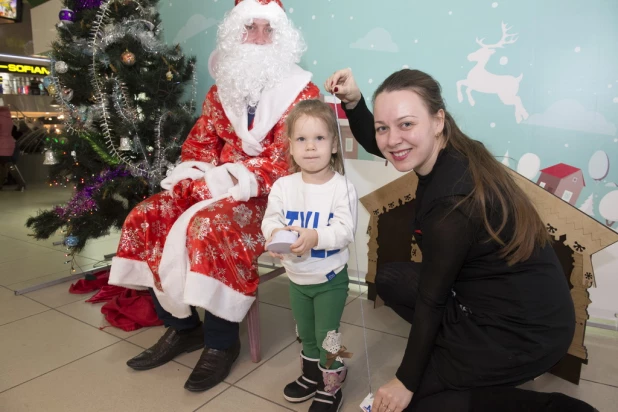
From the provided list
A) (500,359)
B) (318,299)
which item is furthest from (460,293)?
(318,299)

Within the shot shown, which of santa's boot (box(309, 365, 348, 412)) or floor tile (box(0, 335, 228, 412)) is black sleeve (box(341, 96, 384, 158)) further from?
floor tile (box(0, 335, 228, 412))

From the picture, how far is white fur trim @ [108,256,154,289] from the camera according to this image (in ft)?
5.34

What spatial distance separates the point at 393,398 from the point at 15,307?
212cm

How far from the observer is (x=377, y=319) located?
1977mm

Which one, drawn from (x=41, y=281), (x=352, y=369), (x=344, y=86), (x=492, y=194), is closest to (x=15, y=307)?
(x=41, y=281)

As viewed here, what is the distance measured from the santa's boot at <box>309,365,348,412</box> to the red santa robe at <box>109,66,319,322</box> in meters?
0.36

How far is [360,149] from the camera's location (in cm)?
223

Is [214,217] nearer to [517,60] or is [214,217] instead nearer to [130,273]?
[130,273]

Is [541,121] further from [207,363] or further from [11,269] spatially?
[11,269]

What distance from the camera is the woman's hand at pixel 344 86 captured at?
1287 mm

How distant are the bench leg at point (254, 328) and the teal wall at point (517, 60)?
1077 mm

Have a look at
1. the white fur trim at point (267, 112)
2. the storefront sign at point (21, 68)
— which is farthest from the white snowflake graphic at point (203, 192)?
the storefront sign at point (21, 68)

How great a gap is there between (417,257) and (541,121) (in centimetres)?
80

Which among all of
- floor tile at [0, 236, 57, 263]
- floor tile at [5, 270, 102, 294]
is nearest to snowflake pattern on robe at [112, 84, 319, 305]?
floor tile at [5, 270, 102, 294]
